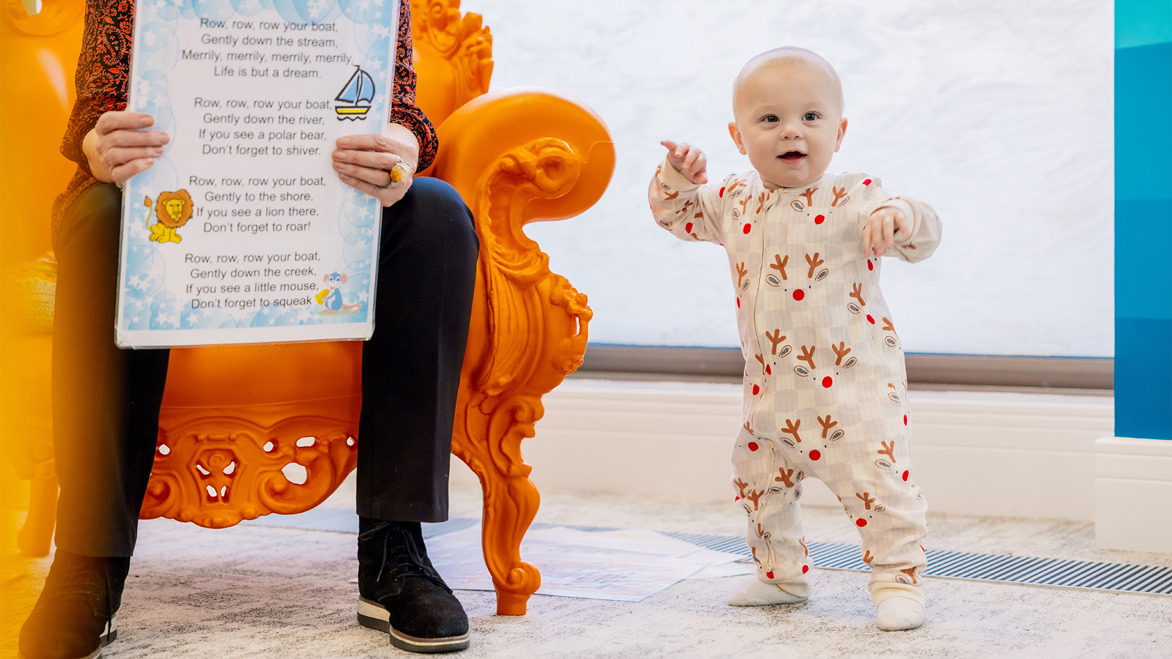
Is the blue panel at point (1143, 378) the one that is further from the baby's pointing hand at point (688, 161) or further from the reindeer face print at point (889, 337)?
the baby's pointing hand at point (688, 161)

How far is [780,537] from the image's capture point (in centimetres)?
134

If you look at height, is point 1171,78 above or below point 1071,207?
above

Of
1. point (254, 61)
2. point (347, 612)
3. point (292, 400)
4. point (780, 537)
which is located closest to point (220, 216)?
point (254, 61)

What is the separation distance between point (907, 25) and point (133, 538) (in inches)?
71.6

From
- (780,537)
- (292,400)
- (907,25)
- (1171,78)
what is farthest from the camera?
(907,25)

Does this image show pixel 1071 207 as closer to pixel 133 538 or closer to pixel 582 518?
pixel 582 518

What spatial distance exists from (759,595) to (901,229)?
0.49 metres

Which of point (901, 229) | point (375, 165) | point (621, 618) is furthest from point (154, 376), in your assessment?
point (901, 229)

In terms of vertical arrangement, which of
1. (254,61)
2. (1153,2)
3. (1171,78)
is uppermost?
(1153,2)

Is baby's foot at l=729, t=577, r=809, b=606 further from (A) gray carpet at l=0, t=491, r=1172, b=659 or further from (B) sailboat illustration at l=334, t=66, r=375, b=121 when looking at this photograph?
(B) sailboat illustration at l=334, t=66, r=375, b=121

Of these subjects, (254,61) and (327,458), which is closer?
(254,61)

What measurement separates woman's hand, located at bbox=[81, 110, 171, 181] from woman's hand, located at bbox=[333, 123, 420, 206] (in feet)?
0.57

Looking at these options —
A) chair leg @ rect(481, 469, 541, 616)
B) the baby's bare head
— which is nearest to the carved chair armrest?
the baby's bare head

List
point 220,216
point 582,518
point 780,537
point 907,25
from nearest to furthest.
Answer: point 220,216, point 780,537, point 582,518, point 907,25
